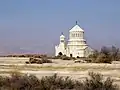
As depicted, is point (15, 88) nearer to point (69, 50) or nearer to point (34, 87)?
point (34, 87)

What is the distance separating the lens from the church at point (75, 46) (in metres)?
97.0

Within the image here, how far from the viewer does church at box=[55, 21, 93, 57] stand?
318 feet

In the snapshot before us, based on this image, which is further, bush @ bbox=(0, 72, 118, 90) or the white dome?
the white dome

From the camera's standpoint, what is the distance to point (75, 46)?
326 feet

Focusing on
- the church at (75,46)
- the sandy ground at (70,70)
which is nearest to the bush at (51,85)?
the sandy ground at (70,70)

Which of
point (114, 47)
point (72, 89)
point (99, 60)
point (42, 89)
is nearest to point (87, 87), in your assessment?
point (72, 89)

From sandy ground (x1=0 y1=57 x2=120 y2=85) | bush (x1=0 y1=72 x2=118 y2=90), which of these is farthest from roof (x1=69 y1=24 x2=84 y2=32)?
bush (x1=0 y1=72 x2=118 y2=90)

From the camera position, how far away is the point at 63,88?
60.7 ft

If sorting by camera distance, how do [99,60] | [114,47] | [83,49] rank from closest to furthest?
[99,60] → [114,47] → [83,49]

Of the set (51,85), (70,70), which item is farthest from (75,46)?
(51,85)

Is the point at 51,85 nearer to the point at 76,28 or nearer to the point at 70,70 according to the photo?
the point at 70,70

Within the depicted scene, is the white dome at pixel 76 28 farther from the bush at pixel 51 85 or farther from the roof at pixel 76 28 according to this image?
the bush at pixel 51 85

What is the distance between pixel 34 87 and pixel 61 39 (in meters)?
90.5

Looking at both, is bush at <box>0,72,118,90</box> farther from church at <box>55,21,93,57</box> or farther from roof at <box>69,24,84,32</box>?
roof at <box>69,24,84,32</box>
